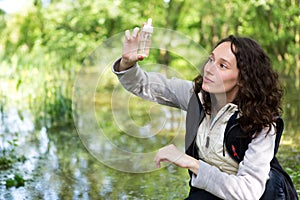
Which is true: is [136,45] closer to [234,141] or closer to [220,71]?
[220,71]

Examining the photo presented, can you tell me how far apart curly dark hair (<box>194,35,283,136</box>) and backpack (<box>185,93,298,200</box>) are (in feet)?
0.15

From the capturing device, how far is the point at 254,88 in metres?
2.70

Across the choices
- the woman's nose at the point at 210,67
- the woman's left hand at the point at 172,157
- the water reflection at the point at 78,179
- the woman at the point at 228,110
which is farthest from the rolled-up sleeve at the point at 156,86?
the water reflection at the point at 78,179

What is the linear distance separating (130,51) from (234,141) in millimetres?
614

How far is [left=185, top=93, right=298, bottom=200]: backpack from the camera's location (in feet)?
8.76

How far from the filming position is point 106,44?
269 centimetres

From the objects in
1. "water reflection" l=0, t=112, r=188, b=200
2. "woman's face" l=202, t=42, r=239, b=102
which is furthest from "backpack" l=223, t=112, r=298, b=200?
"water reflection" l=0, t=112, r=188, b=200

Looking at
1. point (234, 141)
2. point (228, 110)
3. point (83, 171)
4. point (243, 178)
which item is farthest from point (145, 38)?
point (83, 171)

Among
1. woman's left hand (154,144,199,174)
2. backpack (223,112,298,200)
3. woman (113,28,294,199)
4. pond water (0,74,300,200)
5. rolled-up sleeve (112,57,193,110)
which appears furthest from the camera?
pond water (0,74,300,200)

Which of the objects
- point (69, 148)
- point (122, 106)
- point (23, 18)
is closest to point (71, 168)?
point (69, 148)

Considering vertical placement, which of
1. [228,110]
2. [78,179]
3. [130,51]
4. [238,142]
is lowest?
[78,179]

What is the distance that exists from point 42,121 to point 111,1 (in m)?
7.26

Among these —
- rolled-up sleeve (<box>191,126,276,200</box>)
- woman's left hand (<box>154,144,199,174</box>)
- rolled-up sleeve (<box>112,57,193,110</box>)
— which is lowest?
rolled-up sleeve (<box>191,126,276,200</box>)

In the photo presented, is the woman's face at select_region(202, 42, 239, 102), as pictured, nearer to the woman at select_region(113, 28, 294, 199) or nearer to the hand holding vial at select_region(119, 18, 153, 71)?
the woman at select_region(113, 28, 294, 199)
